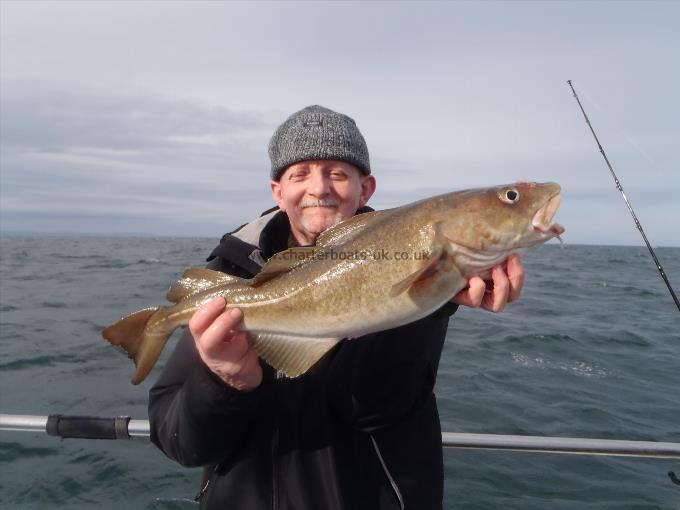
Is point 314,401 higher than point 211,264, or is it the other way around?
point 211,264

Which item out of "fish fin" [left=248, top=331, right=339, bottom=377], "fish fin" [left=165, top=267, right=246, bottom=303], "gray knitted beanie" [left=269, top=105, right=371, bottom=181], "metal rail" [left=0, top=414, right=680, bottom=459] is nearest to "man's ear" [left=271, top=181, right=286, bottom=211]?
"gray knitted beanie" [left=269, top=105, right=371, bottom=181]

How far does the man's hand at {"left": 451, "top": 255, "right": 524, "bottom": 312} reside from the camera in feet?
8.95

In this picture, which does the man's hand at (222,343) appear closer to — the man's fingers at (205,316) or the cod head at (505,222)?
the man's fingers at (205,316)

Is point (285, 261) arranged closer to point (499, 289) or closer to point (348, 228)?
point (348, 228)

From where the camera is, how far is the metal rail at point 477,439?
3.65 m

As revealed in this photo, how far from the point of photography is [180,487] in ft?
→ 19.2

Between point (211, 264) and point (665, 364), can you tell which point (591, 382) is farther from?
point (211, 264)

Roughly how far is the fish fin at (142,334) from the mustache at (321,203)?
1184 mm

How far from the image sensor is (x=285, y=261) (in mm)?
3043

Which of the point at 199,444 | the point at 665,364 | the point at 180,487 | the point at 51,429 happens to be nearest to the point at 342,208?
the point at 199,444

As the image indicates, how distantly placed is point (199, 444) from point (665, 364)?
37.3ft

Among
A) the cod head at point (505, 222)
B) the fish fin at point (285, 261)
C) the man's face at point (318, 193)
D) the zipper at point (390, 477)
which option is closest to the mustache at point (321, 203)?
the man's face at point (318, 193)

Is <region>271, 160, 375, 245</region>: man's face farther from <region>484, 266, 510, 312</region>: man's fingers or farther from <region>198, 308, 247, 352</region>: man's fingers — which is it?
<region>484, 266, 510, 312</region>: man's fingers

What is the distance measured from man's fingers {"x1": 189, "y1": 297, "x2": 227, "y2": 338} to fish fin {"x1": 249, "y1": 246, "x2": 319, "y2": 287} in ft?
0.99
